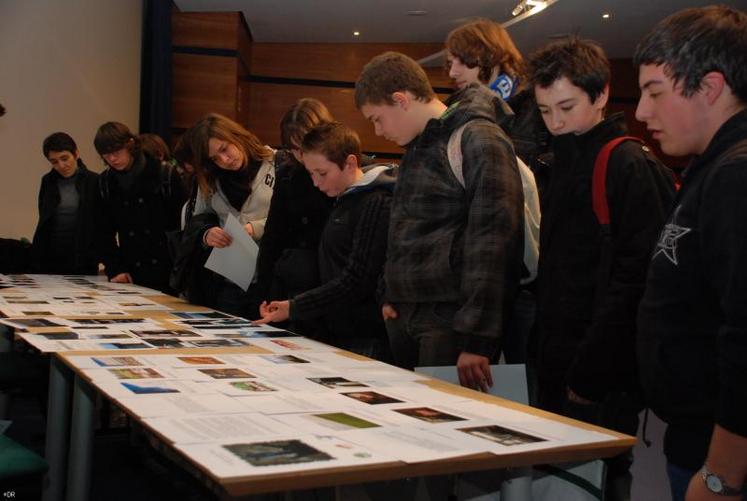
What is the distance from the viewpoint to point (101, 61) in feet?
19.4

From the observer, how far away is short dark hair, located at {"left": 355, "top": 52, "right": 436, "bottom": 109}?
195cm

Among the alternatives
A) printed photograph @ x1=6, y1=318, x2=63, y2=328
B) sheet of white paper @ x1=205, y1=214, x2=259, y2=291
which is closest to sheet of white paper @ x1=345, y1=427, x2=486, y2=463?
printed photograph @ x1=6, y1=318, x2=63, y2=328

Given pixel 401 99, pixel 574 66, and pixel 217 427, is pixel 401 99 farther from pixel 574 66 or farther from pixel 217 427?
pixel 217 427

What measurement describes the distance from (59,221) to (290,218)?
2.15 m

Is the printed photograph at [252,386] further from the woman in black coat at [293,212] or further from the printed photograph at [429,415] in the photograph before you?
the woman in black coat at [293,212]

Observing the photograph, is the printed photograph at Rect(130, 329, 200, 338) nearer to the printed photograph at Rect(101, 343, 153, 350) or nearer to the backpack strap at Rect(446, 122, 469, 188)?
the printed photograph at Rect(101, 343, 153, 350)

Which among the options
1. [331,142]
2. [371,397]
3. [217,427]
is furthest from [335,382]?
[331,142]

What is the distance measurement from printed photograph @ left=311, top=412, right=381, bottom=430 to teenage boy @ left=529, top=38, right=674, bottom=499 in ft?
1.53

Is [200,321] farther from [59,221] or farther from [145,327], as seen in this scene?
[59,221]

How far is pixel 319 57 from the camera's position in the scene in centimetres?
731

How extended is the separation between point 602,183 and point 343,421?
748 millimetres

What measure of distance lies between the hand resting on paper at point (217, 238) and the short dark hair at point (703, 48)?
1780mm

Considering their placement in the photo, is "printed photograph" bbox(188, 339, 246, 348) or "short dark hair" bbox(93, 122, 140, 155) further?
"short dark hair" bbox(93, 122, 140, 155)

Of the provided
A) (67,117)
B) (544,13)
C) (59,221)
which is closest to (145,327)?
(59,221)
